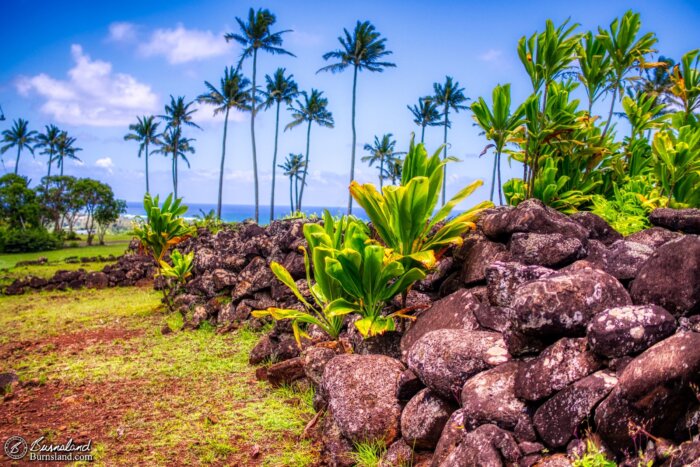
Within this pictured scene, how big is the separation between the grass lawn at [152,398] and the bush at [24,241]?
2637cm

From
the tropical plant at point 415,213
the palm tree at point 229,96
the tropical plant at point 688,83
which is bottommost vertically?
the tropical plant at point 415,213

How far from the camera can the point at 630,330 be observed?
256cm

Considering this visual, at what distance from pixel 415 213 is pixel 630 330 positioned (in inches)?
96.3

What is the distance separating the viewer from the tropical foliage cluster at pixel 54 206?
36719 millimetres

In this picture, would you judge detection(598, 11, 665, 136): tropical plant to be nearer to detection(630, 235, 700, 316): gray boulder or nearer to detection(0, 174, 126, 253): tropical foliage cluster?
detection(630, 235, 700, 316): gray boulder

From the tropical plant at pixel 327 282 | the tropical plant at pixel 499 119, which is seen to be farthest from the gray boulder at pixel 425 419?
the tropical plant at pixel 499 119

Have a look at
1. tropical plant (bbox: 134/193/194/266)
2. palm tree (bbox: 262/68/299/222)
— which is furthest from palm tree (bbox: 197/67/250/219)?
tropical plant (bbox: 134/193/194/266)

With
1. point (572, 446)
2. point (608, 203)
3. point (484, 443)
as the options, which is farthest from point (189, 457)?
point (608, 203)

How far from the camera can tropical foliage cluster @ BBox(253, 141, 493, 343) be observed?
4.57 metres

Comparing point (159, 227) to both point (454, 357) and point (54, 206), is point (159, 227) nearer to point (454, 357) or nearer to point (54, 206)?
point (454, 357)

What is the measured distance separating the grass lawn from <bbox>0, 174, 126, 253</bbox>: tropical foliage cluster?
1169 inches

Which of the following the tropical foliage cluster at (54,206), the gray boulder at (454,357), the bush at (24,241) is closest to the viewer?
the gray boulder at (454,357)

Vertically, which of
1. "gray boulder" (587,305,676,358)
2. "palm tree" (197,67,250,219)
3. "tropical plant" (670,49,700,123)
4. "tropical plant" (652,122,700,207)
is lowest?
"gray boulder" (587,305,676,358)

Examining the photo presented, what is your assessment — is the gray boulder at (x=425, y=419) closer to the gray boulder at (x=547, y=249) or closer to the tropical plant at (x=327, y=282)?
the tropical plant at (x=327, y=282)
